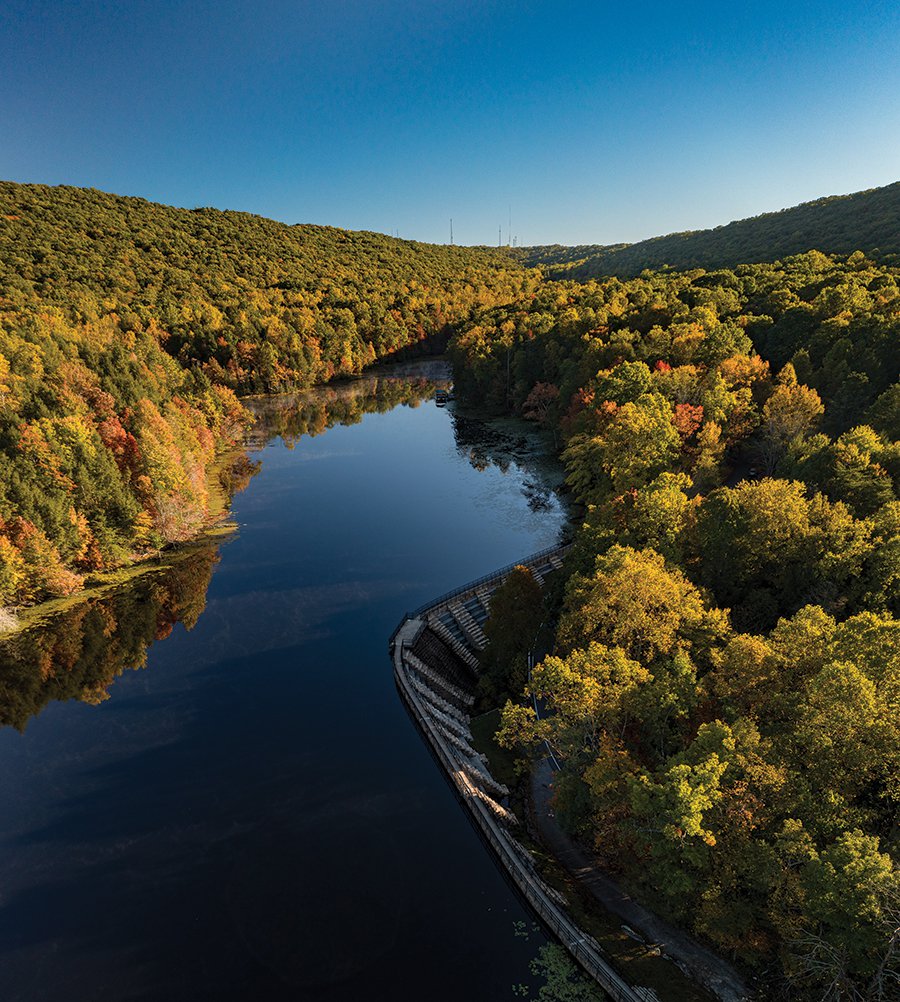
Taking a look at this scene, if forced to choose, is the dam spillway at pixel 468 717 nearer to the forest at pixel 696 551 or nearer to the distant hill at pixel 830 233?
the forest at pixel 696 551

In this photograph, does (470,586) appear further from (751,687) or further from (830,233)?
(830,233)

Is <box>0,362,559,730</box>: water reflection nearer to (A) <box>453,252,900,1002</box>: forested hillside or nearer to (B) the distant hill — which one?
(A) <box>453,252,900,1002</box>: forested hillside

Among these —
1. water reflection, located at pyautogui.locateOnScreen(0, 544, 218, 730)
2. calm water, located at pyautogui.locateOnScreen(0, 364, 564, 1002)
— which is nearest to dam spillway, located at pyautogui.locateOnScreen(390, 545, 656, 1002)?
calm water, located at pyautogui.locateOnScreen(0, 364, 564, 1002)

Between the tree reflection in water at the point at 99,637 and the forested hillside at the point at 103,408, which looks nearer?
the tree reflection in water at the point at 99,637

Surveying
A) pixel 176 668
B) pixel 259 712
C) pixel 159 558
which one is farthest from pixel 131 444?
pixel 259 712

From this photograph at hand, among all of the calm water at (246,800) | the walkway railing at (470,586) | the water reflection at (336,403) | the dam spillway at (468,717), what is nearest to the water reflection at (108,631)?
the calm water at (246,800)

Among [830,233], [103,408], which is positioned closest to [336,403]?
[103,408]

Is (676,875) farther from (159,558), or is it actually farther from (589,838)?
Answer: (159,558)
